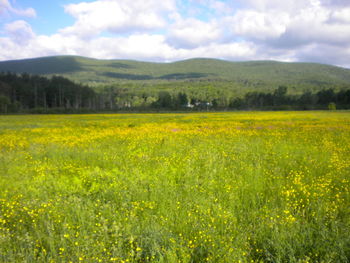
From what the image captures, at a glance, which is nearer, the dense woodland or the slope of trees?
the dense woodland

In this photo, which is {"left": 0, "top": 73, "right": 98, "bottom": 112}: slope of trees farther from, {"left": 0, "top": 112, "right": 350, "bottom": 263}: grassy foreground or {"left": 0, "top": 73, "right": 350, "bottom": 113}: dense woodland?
{"left": 0, "top": 112, "right": 350, "bottom": 263}: grassy foreground

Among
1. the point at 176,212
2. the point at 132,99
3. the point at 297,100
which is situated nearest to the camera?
the point at 176,212

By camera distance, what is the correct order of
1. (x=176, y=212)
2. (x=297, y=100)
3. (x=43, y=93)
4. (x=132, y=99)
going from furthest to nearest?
(x=132, y=99) → (x=297, y=100) → (x=43, y=93) → (x=176, y=212)

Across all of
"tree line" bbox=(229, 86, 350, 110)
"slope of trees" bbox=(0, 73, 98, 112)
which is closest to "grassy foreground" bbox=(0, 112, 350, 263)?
"tree line" bbox=(229, 86, 350, 110)

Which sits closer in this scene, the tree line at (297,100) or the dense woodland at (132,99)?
the tree line at (297,100)

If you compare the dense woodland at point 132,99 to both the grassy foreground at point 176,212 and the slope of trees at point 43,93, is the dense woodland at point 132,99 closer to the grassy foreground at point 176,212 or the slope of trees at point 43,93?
the slope of trees at point 43,93

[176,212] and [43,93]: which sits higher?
[43,93]

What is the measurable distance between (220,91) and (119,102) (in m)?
65.2

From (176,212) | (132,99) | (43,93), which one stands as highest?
(43,93)

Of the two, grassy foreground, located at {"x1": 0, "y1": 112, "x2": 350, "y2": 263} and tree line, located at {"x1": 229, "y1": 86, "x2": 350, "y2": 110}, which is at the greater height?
tree line, located at {"x1": 229, "y1": 86, "x2": 350, "y2": 110}

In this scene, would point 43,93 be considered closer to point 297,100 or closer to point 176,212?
point 297,100

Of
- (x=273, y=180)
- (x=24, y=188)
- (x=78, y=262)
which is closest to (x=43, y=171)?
(x=24, y=188)

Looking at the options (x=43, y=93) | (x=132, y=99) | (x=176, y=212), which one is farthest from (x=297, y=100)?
(x=176, y=212)

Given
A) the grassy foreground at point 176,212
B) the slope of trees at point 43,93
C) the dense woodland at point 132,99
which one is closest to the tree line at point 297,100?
the dense woodland at point 132,99
